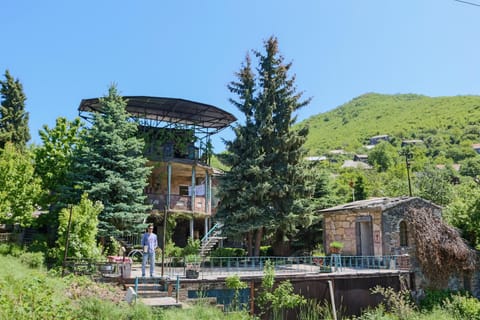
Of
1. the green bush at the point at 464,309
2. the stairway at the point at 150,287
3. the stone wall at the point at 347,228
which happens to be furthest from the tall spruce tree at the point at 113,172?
the green bush at the point at 464,309

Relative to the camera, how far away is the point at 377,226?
18875 millimetres

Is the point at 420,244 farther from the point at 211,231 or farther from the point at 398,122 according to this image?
the point at 398,122

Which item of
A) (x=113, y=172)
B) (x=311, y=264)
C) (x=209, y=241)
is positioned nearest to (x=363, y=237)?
(x=311, y=264)

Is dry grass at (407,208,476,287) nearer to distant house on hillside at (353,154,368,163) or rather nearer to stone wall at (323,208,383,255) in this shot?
stone wall at (323,208,383,255)

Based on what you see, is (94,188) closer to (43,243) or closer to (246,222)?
(43,243)

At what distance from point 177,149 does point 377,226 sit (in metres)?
12.8

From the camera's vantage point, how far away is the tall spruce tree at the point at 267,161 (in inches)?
771

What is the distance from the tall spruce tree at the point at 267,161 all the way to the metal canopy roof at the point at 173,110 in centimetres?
323

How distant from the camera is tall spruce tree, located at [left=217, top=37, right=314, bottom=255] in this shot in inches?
771

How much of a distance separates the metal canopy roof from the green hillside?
2210 inches

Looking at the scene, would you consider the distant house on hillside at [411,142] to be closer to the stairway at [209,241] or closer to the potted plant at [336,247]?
the stairway at [209,241]

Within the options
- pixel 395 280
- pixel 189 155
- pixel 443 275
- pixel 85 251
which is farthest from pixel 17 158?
pixel 443 275

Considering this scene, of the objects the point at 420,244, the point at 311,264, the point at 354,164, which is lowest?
the point at 311,264

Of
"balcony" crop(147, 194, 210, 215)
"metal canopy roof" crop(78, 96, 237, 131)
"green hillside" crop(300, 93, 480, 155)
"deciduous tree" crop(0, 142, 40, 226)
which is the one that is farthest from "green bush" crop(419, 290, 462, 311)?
"green hillside" crop(300, 93, 480, 155)
